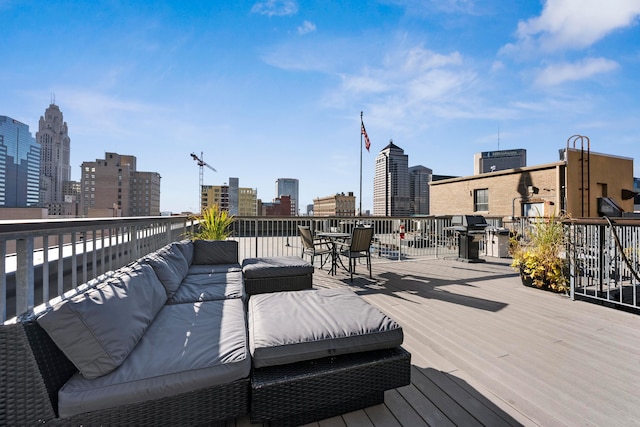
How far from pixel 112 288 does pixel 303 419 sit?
1.29 m

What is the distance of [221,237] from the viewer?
5.41 metres

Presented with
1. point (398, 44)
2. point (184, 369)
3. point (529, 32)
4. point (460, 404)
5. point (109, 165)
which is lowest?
point (460, 404)

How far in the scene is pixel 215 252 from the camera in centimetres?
389

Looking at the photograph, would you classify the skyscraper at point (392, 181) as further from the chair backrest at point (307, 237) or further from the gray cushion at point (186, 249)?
the gray cushion at point (186, 249)

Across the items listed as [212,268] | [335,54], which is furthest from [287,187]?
[212,268]

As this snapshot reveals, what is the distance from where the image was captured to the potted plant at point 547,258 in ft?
12.8

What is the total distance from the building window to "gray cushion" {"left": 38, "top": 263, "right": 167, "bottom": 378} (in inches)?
744

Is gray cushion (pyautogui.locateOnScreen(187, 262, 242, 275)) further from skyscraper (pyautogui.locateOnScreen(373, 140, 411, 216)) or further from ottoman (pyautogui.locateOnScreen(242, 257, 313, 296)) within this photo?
skyscraper (pyautogui.locateOnScreen(373, 140, 411, 216))

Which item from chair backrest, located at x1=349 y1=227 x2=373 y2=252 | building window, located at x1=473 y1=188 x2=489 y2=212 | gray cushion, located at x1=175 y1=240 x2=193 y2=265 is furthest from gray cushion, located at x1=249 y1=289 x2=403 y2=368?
building window, located at x1=473 y1=188 x2=489 y2=212

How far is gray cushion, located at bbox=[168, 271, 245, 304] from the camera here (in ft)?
7.59

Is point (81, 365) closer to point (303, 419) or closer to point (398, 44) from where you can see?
point (303, 419)

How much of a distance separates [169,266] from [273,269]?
46.6 inches

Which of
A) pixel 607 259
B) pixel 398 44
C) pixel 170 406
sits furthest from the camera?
pixel 398 44

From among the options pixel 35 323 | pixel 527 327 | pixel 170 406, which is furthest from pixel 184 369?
pixel 527 327
